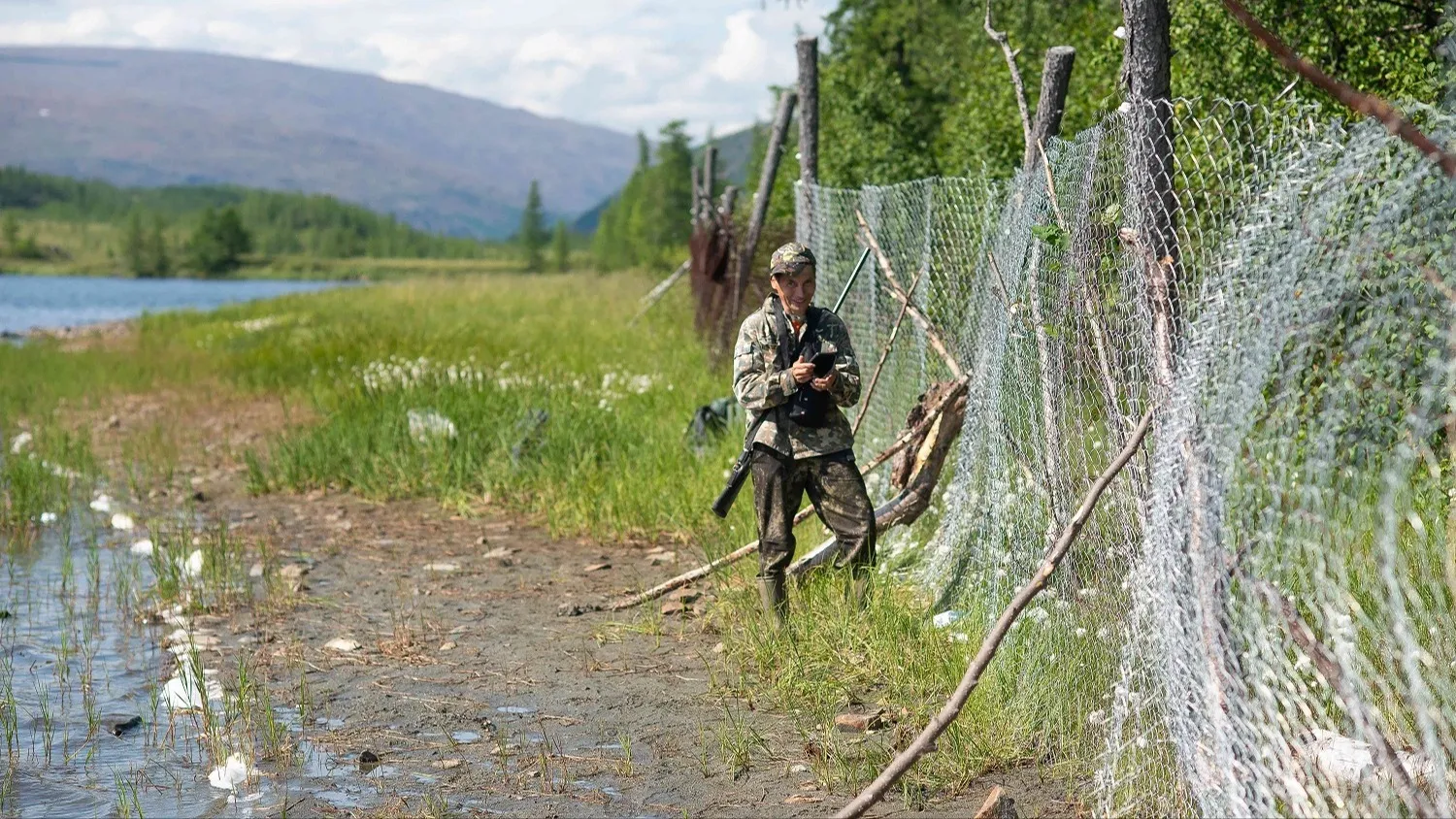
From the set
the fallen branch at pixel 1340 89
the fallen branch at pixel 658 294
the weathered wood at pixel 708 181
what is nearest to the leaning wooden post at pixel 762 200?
the weathered wood at pixel 708 181

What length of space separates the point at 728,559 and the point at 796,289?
1650 millimetres

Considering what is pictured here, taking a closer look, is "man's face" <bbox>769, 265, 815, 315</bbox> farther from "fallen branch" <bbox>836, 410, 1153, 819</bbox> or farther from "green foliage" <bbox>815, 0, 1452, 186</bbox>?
"green foliage" <bbox>815, 0, 1452, 186</bbox>

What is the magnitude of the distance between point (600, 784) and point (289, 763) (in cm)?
122

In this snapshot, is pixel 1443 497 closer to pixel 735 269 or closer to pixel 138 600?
pixel 138 600

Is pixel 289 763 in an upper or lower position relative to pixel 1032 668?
lower

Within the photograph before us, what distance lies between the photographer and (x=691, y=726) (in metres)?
5.70

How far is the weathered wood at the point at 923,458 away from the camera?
7.12 meters

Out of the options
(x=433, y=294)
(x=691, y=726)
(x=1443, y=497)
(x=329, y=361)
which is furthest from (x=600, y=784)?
(x=433, y=294)

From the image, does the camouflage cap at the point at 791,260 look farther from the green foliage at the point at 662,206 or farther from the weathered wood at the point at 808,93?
the green foliage at the point at 662,206

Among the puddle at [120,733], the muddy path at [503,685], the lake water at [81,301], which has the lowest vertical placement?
the lake water at [81,301]

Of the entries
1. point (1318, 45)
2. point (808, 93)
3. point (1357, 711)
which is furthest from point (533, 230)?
point (1357, 711)

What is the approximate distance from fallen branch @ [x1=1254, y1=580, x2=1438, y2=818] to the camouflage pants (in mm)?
2307

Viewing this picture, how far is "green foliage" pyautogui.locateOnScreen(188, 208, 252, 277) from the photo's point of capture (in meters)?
143

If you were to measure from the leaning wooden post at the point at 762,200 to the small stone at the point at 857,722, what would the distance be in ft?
27.1
